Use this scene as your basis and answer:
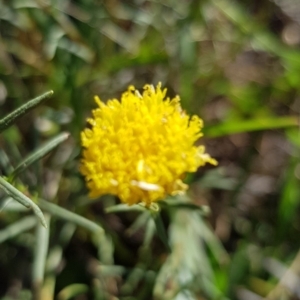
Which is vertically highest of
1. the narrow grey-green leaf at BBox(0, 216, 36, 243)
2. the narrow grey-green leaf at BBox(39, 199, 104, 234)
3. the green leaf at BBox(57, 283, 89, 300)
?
the narrow grey-green leaf at BBox(39, 199, 104, 234)

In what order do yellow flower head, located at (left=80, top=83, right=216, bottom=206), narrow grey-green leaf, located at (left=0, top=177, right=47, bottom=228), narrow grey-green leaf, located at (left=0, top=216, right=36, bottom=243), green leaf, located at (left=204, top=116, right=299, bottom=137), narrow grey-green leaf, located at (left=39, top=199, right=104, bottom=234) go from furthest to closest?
green leaf, located at (left=204, top=116, right=299, bottom=137), narrow grey-green leaf, located at (left=0, top=216, right=36, bottom=243), narrow grey-green leaf, located at (left=39, top=199, right=104, bottom=234), yellow flower head, located at (left=80, top=83, right=216, bottom=206), narrow grey-green leaf, located at (left=0, top=177, right=47, bottom=228)

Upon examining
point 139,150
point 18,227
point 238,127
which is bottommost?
point 18,227

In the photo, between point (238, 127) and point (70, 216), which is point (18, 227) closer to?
point (70, 216)

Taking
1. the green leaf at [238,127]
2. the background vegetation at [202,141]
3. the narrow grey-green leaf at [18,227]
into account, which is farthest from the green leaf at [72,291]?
the green leaf at [238,127]

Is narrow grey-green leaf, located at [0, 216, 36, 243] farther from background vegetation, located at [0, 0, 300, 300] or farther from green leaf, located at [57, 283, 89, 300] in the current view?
green leaf, located at [57, 283, 89, 300]

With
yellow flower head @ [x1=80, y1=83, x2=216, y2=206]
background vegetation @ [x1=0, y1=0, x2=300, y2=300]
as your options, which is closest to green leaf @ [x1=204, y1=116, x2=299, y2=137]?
background vegetation @ [x1=0, y1=0, x2=300, y2=300]

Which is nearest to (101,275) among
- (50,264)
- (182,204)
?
(50,264)

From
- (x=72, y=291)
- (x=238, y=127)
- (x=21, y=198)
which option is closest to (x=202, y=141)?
(x=238, y=127)
